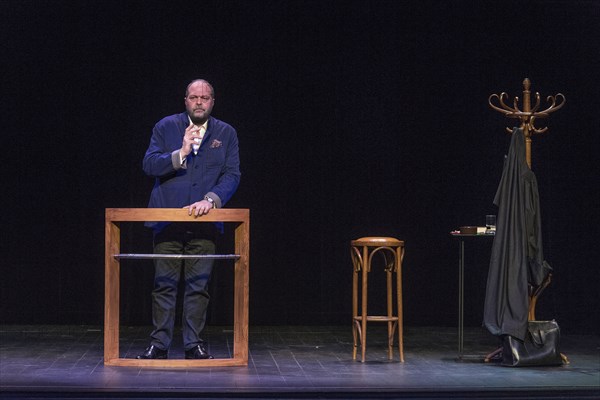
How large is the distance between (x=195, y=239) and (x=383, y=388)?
153 cm

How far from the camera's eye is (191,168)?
19.2 feet

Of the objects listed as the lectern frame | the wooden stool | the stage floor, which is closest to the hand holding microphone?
the lectern frame

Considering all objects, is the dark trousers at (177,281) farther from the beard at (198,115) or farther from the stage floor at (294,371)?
the beard at (198,115)

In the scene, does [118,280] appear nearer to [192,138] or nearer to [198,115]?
[192,138]

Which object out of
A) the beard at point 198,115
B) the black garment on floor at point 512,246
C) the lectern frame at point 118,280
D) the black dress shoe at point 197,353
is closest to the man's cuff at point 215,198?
the lectern frame at point 118,280

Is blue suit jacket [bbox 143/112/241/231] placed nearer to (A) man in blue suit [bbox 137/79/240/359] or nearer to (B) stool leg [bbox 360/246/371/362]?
(A) man in blue suit [bbox 137/79/240/359]

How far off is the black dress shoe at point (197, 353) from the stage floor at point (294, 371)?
193 mm

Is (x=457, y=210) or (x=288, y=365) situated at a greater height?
(x=457, y=210)

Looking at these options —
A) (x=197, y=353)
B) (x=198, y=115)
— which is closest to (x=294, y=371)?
(x=197, y=353)

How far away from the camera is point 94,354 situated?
6.30 meters

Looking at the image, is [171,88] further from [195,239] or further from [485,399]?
[485,399]

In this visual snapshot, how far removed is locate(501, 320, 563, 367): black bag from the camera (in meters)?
5.91

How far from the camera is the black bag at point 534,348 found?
5.91 metres

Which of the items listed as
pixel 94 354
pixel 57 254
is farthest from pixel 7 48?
pixel 94 354
